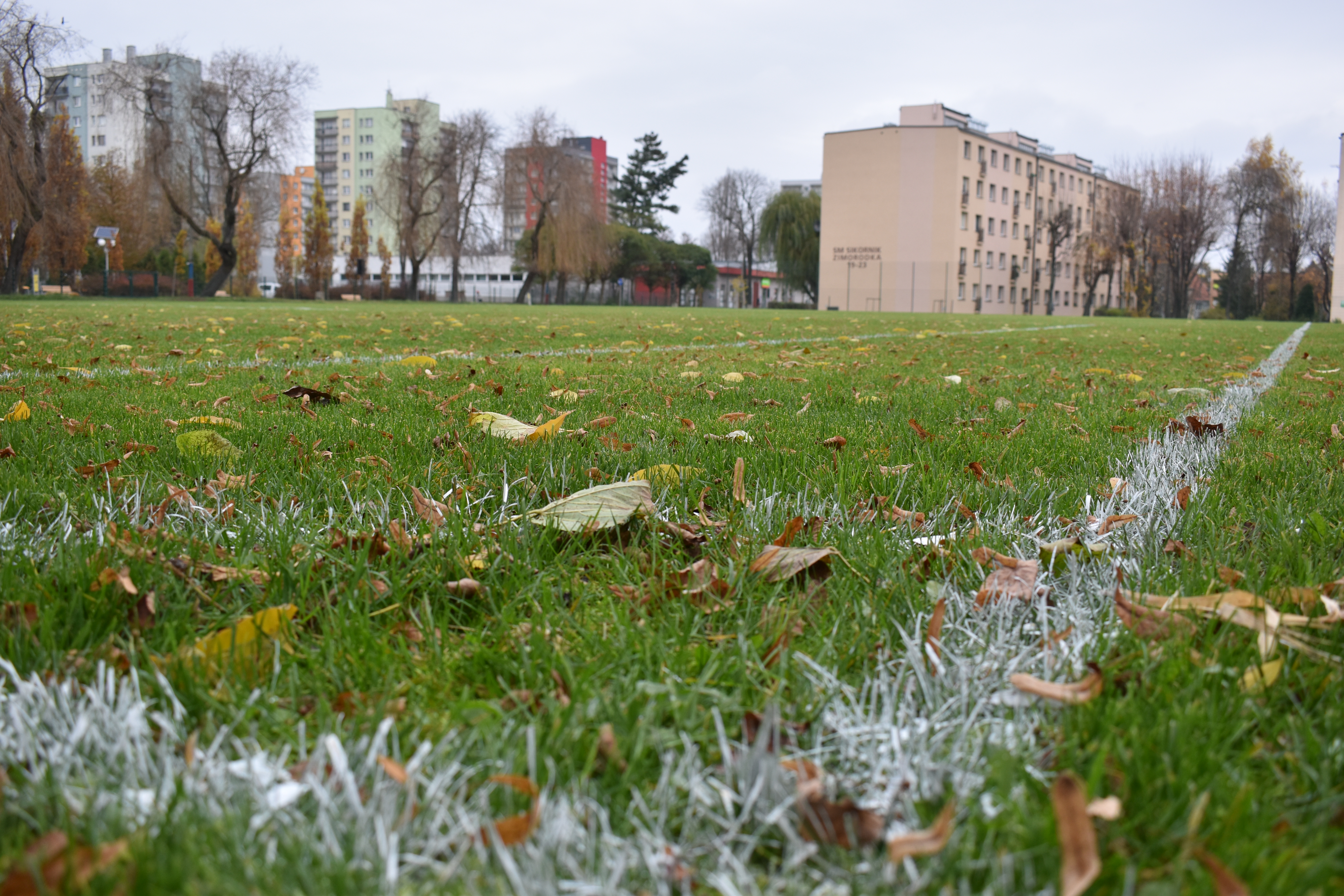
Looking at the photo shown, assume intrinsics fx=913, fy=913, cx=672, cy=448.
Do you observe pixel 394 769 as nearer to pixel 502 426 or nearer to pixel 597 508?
pixel 597 508

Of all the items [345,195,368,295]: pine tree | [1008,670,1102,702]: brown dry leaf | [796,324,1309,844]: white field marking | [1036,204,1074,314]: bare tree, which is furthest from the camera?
[1036,204,1074,314]: bare tree

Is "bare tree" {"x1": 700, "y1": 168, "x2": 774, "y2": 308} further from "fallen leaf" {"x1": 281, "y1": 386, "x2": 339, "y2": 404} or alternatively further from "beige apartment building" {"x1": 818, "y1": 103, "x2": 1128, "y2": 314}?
"fallen leaf" {"x1": 281, "y1": 386, "x2": 339, "y2": 404}

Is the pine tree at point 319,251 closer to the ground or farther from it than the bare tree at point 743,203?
closer to the ground

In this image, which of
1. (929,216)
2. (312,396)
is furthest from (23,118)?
(929,216)

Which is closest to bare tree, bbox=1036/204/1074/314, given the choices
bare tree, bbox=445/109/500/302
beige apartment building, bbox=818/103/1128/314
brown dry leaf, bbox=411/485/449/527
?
beige apartment building, bbox=818/103/1128/314

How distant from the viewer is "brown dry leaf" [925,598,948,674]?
1.30m

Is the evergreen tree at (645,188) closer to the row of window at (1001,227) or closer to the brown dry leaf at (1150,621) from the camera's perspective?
the row of window at (1001,227)

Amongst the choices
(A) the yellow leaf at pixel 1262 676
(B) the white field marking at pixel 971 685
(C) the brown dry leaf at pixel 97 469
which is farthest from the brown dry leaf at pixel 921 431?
(C) the brown dry leaf at pixel 97 469

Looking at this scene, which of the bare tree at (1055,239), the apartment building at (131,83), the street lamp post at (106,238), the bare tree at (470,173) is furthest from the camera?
the bare tree at (1055,239)

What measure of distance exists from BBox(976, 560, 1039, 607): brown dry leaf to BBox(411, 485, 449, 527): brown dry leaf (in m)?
1.05

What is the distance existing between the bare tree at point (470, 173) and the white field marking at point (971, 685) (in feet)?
140

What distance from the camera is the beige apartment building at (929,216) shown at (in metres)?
58.4

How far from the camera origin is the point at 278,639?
4.23 feet

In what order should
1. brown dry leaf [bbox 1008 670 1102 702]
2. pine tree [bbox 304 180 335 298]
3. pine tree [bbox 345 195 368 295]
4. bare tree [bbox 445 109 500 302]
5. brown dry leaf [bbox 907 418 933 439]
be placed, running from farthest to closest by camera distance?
pine tree [bbox 345 195 368 295]
pine tree [bbox 304 180 335 298]
bare tree [bbox 445 109 500 302]
brown dry leaf [bbox 907 418 933 439]
brown dry leaf [bbox 1008 670 1102 702]
